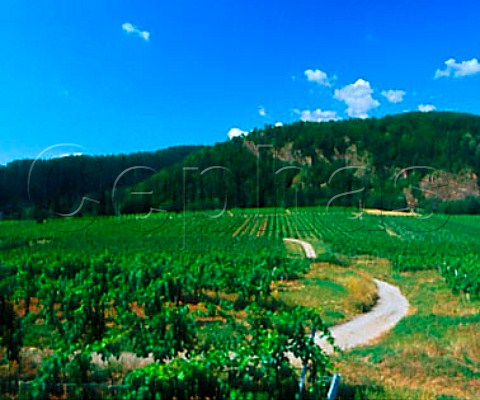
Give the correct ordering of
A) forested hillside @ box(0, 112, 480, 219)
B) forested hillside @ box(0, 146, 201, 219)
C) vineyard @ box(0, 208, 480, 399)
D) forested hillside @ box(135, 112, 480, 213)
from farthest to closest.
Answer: forested hillside @ box(135, 112, 480, 213) < forested hillside @ box(0, 112, 480, 219) < forested hillside @ box(0, 146, 201, 219) < vineyard @ box(0, 208, 480, 399)

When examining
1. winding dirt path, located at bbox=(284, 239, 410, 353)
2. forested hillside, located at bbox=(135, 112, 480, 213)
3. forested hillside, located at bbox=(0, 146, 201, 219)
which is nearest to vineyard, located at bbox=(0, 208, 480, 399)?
winding dirt path, located at bbox=(284, 239, 410, 353)

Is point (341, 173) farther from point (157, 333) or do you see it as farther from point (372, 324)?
point (157, 333)

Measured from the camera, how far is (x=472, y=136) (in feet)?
590

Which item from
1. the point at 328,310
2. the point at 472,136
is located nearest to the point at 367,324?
the point at 328,310


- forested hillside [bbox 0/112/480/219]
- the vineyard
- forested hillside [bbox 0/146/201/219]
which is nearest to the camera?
the vineyard

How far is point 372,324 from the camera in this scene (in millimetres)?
15141

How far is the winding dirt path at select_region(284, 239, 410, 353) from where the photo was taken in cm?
1283

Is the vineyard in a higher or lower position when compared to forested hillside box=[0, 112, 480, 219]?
lower

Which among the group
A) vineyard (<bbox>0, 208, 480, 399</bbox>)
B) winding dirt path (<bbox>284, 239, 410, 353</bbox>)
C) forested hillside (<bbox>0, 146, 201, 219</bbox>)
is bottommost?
winding dirt path (<bbox>284, 239, 410, 353</bbox>)

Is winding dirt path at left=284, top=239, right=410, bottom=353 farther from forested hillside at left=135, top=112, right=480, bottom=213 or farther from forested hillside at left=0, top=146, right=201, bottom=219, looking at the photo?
forested hillside at left=135, top=112, right=480, bottom=213

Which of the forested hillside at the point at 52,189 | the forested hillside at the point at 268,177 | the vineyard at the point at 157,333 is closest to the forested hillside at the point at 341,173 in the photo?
the forested hillside at the point at 268,177

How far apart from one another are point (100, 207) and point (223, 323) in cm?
7472

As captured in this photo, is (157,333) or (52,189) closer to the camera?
(157,333)

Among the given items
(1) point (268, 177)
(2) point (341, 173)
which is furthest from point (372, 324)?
(1) point (268, 177)
